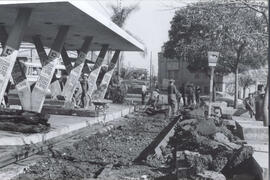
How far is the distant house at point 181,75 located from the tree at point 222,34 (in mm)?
11522

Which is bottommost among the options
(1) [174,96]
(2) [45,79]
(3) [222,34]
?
(1) [174,96]

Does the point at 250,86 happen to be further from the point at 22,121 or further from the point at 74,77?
the point at 22,121

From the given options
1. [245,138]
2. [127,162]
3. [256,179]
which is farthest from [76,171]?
[245,138]

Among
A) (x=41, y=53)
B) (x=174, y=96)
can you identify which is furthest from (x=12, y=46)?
(x=174, y=96)

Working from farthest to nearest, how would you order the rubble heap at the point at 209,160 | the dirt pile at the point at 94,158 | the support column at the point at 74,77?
1. the support column at the point at 74,77
2. the dirt pile at the point at 94,158
3. the rubble heap at the point at 209,160

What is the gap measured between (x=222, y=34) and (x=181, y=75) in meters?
59.7

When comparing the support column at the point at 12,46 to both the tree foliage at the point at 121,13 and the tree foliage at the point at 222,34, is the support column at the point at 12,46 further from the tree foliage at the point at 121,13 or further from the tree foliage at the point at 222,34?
the tree foliage at the point at 121,13

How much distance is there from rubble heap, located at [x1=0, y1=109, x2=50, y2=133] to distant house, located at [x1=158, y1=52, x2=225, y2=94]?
162 feet

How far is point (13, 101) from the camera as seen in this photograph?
920 inches

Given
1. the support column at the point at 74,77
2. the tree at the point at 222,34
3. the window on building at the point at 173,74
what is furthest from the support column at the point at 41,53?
the window on building at the point at 173,74

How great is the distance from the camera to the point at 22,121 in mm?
12750

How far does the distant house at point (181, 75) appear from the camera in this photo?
220 ft

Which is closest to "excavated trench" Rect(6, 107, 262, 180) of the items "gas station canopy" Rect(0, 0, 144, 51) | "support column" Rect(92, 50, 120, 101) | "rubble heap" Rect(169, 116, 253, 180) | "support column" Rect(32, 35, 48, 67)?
"rubble heap" Rect(169, 116, 253, 180)

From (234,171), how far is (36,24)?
13759mm
